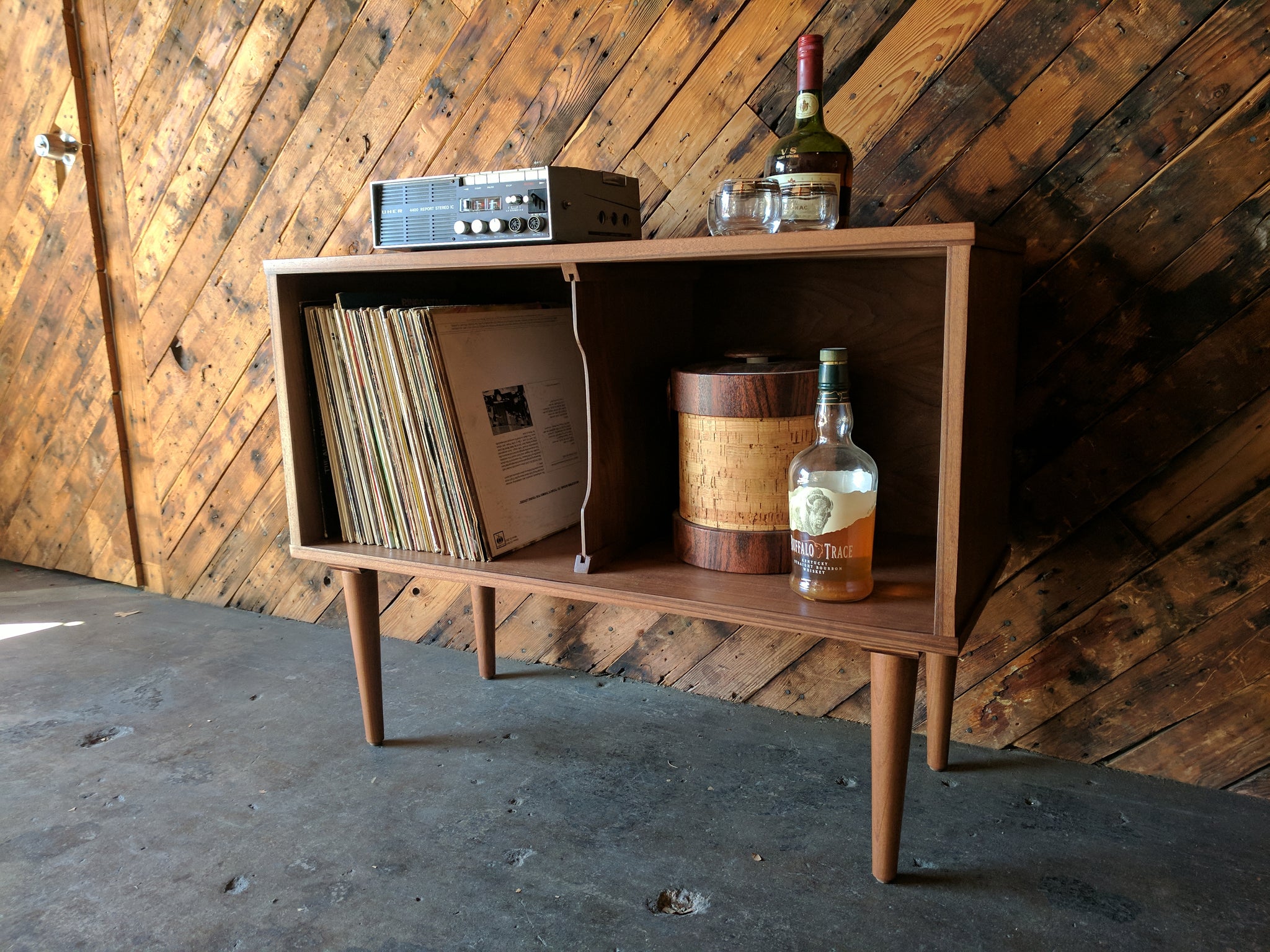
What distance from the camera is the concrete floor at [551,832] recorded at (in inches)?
45.4

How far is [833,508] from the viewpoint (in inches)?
45.8

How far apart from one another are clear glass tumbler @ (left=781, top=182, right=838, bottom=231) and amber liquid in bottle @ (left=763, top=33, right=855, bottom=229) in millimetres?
41

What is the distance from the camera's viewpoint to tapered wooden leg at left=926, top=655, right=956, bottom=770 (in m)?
1.44

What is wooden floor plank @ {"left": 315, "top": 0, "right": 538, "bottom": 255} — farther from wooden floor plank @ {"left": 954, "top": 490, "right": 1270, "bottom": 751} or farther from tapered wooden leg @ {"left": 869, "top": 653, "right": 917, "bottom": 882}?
wooden floor plank @ {"left": 954, "top": 490, "right": 1270, "bottom": 751}

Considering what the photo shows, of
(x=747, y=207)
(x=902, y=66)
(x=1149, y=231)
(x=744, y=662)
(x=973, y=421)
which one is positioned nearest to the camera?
(x=973, y=421)

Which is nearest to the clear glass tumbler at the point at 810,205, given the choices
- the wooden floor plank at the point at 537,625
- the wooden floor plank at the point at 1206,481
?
the wooden floor plank at the point at 1206,481

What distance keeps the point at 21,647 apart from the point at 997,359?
7.16 ft

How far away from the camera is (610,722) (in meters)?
1.70

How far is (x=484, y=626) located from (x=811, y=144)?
3.71 feet

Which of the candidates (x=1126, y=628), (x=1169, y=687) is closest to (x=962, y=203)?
(x=1126, y=628)

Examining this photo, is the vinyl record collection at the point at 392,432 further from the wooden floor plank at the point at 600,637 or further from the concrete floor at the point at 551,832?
the wooden floor plank at the point at 600,637

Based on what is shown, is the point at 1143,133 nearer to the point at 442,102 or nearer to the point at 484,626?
the point at 442,102

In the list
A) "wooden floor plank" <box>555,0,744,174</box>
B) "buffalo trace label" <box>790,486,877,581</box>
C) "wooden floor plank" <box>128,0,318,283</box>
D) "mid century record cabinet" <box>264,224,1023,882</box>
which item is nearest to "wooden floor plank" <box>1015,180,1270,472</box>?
"mid century record cabinet" <box>264,224,1023,882</box>

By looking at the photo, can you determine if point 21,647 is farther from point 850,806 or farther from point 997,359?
point 997,359
